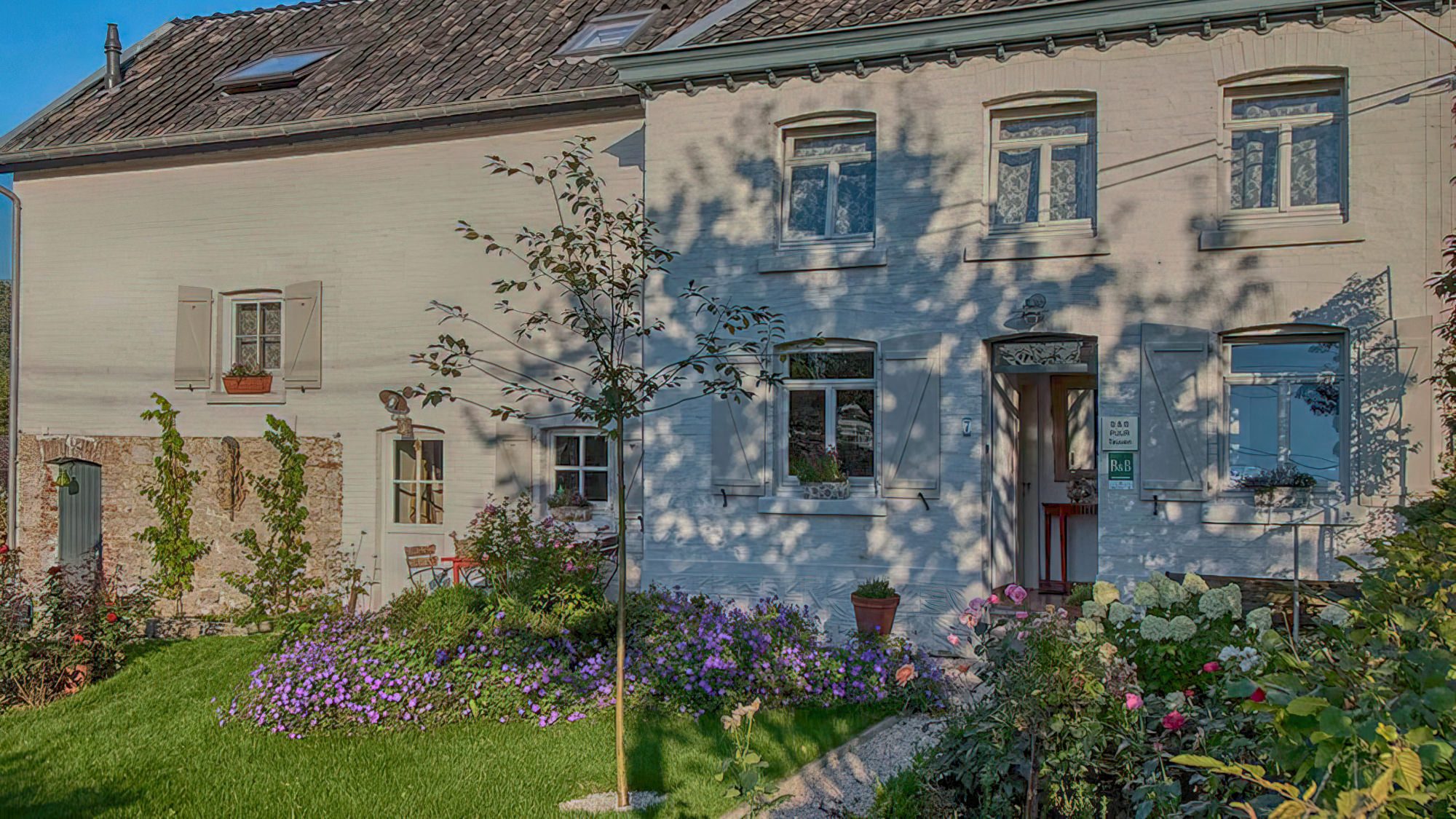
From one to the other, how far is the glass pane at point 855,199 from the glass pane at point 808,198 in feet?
0.46

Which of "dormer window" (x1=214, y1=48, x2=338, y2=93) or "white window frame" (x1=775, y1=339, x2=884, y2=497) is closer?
"white window frame" (x1=775, y1=339, x2=884, y2=497)

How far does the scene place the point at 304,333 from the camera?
1277 cm

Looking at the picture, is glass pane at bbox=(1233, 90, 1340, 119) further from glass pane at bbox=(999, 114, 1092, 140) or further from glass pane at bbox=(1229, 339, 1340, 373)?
glass pane at bbox=(1229, 339, 1340, 373)

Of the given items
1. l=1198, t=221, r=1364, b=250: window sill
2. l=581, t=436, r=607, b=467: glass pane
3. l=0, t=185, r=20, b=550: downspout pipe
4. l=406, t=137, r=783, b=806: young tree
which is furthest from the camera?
l=0, t=185, r=20, b=550: downspout pipe

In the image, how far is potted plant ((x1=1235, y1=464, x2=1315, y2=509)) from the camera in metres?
8.85

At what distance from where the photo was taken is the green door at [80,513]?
14.0 metres

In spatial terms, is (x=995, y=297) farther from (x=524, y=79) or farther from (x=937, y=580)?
(x=524, y=79)

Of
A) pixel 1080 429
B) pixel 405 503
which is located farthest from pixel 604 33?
pixel 1080 429

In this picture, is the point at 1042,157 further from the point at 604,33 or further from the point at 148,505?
the point at 148,505

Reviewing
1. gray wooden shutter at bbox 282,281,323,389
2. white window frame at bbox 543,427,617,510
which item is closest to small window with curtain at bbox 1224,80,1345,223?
white window frame at bbox 543,427,617,510

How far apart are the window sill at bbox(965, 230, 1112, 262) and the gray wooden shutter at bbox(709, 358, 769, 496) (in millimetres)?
2272

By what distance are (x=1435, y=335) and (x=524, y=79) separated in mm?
8720

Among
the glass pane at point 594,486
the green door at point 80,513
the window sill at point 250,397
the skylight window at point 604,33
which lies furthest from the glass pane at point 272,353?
the skylight window at point 604,33

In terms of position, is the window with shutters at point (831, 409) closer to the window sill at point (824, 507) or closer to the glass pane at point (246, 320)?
the window sill at point (824, 507)
